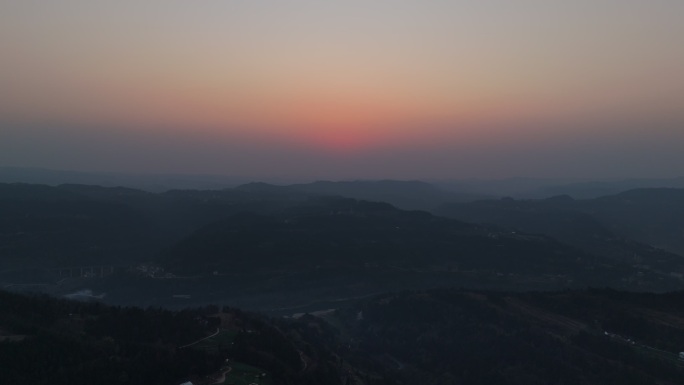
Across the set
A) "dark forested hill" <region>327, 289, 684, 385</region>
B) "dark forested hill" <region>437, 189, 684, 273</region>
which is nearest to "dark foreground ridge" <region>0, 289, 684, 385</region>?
"dark forested hill" <region>327, 289, 684, 385</region>

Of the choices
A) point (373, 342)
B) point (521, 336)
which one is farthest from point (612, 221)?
point (373, 342)

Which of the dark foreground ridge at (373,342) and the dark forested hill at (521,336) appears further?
the dark forested hill at (521,336)

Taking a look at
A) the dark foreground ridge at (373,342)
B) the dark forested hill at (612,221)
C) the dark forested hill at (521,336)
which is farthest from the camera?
the dark forested hill at (612,221)

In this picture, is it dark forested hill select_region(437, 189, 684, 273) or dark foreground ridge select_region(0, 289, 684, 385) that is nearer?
dark foreground ridge select_region(0, 289, 684, 385)

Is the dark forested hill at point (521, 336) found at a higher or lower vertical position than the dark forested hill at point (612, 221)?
lower

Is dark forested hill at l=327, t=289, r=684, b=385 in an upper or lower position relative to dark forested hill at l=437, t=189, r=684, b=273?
lower

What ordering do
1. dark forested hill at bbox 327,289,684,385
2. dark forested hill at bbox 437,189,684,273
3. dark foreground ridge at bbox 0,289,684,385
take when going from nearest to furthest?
dark foreground ridge at bbox 0,289,684,385 < dark forested hill at bbox 327,289,684,385 < dark forested hill at bbox 437,189,684,273

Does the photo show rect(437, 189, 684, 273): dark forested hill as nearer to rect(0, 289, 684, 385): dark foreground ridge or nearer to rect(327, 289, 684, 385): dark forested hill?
rect(327, 289, 684, 385): dark forested hill

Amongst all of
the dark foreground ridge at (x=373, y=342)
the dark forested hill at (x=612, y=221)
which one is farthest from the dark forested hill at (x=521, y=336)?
the dark forested hill at (x=612, y=221)

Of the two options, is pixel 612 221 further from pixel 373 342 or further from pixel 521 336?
pixel 373 342

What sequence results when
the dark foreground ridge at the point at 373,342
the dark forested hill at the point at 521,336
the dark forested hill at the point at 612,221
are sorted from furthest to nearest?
1. the dark forested hill at the point at 612,221
2. the dark forested hill at the point at 521,336
3. the dark foreground ridge at the point at 373,342

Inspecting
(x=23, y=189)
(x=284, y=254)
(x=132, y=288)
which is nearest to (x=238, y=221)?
(x=284, y=254)

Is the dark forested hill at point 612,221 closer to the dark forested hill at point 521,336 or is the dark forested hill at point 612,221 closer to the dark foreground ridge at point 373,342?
the dark forested hill at point 521,336
